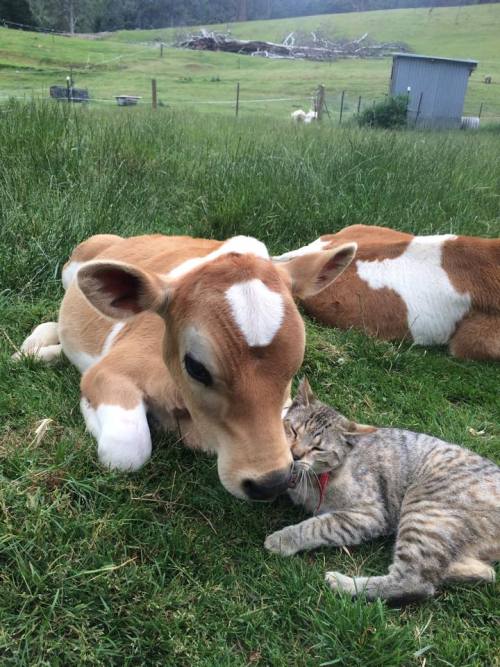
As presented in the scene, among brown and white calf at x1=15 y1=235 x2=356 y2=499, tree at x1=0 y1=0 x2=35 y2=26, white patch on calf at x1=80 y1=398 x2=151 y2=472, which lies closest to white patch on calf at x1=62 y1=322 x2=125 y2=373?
brown and white calf at x1=15 y1=235 x2=356 y2=499

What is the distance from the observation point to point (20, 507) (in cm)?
254

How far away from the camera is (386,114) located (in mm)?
24609

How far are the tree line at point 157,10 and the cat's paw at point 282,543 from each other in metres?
54.0

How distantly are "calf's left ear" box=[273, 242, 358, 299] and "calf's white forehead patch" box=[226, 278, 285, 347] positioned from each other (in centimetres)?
42

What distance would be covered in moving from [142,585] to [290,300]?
4.23ft

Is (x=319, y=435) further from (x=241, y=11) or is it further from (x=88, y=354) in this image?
(x=241, y=11)

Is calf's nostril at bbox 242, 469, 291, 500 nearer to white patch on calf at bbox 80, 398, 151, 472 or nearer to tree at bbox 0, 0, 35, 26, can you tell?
white patch on calf at bbox 80, 398, 151, 472

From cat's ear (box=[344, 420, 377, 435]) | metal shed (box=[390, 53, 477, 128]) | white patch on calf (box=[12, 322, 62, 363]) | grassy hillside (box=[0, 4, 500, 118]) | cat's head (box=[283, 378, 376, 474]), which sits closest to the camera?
cat's head (box=[283, 378, 376, 474])

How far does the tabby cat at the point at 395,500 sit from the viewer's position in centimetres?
252

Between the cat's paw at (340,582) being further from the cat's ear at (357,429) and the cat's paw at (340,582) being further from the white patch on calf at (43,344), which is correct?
the white patch on calf at (43,344)

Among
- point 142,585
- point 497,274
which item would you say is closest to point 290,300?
point 142,585

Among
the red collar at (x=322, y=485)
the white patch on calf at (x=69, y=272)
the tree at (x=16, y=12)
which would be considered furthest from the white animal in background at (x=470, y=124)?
the tree at (x=16, y=12)

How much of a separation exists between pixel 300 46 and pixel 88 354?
256 feet

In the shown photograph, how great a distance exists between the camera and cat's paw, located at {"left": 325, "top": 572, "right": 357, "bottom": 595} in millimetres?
2439
